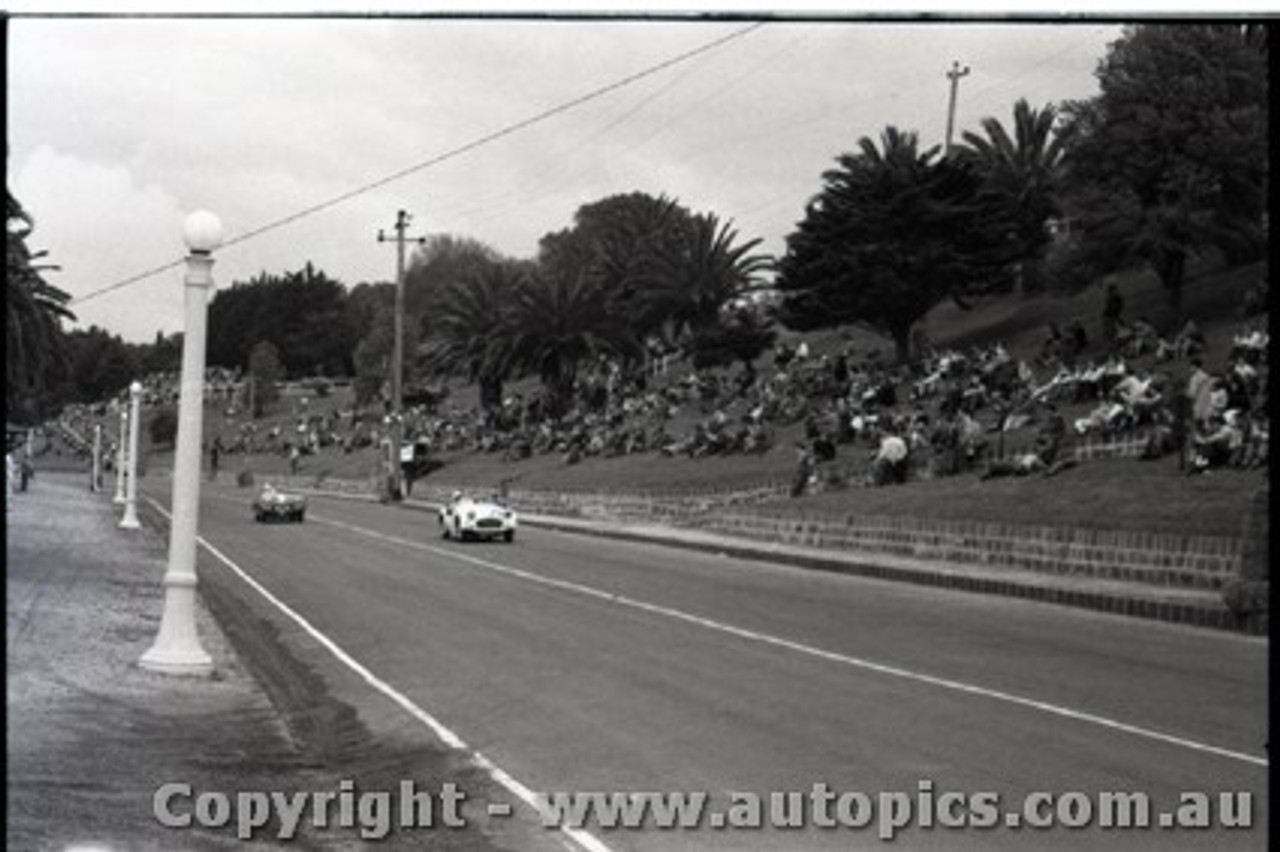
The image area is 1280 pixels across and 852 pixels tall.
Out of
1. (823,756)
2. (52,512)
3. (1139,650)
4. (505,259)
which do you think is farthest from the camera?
(52,512)

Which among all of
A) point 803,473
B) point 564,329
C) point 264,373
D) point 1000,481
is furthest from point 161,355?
point 803,473

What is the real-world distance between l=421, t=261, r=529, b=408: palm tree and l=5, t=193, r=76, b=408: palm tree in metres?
2.60

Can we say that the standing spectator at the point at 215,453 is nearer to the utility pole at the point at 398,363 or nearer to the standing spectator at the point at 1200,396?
the utility pole at the point at 398,363

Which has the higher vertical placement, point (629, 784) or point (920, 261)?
point (920, 261)

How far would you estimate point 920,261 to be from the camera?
2284 centimetres

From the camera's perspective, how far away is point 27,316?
9180 mm

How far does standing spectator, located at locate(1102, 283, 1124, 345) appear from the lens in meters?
28.3

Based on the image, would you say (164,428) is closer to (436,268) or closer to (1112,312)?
(436,268)

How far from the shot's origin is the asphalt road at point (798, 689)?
26.2 ft

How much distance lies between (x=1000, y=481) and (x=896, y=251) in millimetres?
5257

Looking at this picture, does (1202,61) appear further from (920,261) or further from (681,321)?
(920,261)

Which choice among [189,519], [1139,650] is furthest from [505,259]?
[1139,650]

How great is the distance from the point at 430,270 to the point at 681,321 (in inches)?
96.0

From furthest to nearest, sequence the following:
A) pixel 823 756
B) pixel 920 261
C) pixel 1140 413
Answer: pixel 1140 413 < pixel 920 261 < pixel 823 756
